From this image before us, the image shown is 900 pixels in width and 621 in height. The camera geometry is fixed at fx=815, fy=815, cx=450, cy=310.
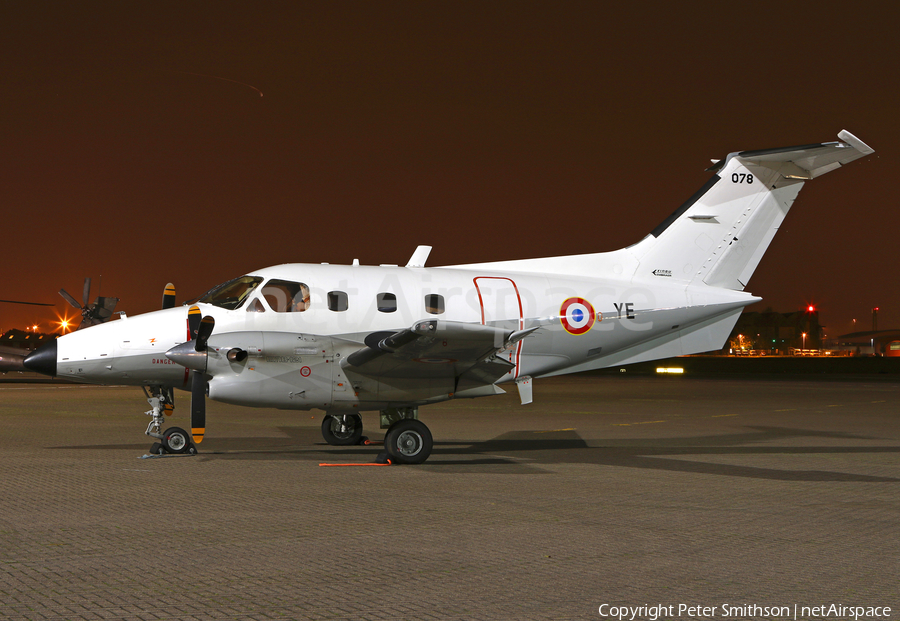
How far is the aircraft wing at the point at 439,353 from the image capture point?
12148mm

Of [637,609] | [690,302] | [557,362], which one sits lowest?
[637,609]

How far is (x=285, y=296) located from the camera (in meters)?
14.0

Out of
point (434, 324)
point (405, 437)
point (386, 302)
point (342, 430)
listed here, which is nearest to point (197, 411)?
point (405, 437)

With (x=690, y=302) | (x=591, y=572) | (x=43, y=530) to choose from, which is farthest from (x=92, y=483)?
(x=690, y=302)

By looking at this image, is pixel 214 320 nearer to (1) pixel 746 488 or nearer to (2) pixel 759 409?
(1) pixel 746 488

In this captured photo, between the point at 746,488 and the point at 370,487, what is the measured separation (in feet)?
17.2

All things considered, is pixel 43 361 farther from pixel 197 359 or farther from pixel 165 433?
pixel 197 359

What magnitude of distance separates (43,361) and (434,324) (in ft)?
22.5

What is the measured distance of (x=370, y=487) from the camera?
1120 centimetres

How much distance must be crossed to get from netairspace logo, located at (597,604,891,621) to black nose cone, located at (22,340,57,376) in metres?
11.1

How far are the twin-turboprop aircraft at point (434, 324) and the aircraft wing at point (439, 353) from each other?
0.03 m

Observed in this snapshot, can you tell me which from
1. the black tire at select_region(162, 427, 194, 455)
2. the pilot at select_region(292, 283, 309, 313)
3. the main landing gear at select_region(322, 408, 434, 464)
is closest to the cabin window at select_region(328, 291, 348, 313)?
the pilot at select_region(292, 283, 309, 313)

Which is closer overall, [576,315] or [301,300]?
[301,300]

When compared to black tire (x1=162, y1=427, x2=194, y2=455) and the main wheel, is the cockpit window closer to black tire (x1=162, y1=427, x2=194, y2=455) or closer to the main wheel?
black tire (x1=162, y1=427, x2=194, y2=455)
